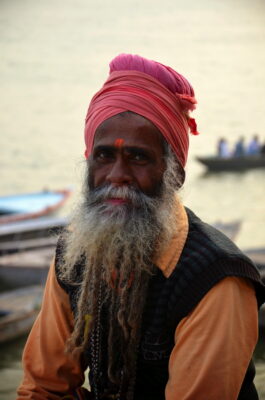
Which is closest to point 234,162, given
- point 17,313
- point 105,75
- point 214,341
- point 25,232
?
point 25,232

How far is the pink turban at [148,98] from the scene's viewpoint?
2346 millimetres

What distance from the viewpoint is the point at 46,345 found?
8.24 feet

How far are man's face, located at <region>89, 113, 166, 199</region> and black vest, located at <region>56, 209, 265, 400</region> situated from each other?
24 cm

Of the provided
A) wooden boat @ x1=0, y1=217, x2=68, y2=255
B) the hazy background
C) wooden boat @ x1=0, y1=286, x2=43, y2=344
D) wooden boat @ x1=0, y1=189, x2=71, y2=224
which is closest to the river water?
the hazy background

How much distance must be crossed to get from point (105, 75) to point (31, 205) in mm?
30877

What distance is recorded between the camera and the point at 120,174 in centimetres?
234

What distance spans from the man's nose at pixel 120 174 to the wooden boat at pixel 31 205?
10339mm

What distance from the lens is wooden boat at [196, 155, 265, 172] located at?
785 inches

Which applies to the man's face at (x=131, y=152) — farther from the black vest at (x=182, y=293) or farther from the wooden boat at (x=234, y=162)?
the wooden boat at (x=234, y=162)

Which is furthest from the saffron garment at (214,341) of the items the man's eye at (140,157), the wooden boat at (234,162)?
the wooden boat at (234,162)

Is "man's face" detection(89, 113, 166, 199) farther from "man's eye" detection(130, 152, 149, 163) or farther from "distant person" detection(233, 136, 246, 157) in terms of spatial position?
"distant person" detection(233, 136, 246, 157)

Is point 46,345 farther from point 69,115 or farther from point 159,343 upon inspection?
point 69,115

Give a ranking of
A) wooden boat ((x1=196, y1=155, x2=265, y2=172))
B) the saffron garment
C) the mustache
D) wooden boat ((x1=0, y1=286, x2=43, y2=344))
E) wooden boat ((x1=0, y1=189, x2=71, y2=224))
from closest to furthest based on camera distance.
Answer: the saffron garment < the mustache < wooden boat ((x1=0, y1=286, x2=43, y2=344)) < wooden boat ((x1=0, y1=189, x2=71, y2=224)) < wooden boat ((x1=196, y1=155, x2=265, y2=172))

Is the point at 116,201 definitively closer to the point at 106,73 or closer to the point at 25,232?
the point at 25,232
